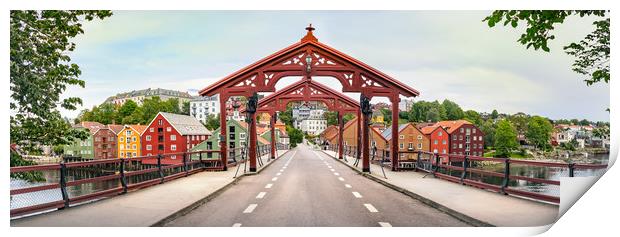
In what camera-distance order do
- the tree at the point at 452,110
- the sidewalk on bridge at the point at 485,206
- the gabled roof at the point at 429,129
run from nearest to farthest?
the sidewalk on bridge at the point at 485,206 → the gabled roof at the point at 429,129 → the tree at the point at 452,110

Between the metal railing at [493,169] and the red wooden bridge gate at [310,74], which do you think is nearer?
the metal railing at [493,169]

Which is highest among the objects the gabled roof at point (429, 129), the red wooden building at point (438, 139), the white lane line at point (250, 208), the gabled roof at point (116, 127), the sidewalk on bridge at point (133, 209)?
the gabled roof at point (116, 127)

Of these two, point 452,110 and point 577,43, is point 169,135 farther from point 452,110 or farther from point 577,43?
point 577,43

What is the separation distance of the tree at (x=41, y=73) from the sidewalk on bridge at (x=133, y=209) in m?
2.98

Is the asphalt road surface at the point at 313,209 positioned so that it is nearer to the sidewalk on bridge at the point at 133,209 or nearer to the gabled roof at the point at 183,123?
the sidewalk on bridge at the point at 133,209

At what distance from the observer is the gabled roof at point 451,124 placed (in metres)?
17.4

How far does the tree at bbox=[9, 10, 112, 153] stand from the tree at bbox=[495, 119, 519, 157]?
44.6 ft

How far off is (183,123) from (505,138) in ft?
43.8

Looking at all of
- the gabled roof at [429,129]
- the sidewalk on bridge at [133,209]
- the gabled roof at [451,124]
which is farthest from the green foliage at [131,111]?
the gabled roof at [451,124]

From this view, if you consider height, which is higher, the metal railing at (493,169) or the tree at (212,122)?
the tree at (212,122)

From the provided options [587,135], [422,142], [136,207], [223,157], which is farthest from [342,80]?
[136,207]

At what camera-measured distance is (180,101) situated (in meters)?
20.0

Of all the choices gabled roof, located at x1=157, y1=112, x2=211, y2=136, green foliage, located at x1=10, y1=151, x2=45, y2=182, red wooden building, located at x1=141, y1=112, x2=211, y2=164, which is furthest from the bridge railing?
gabled roof, located at x1=157, y1=112, x2=211, y2=136

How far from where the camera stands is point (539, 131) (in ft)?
45.9
